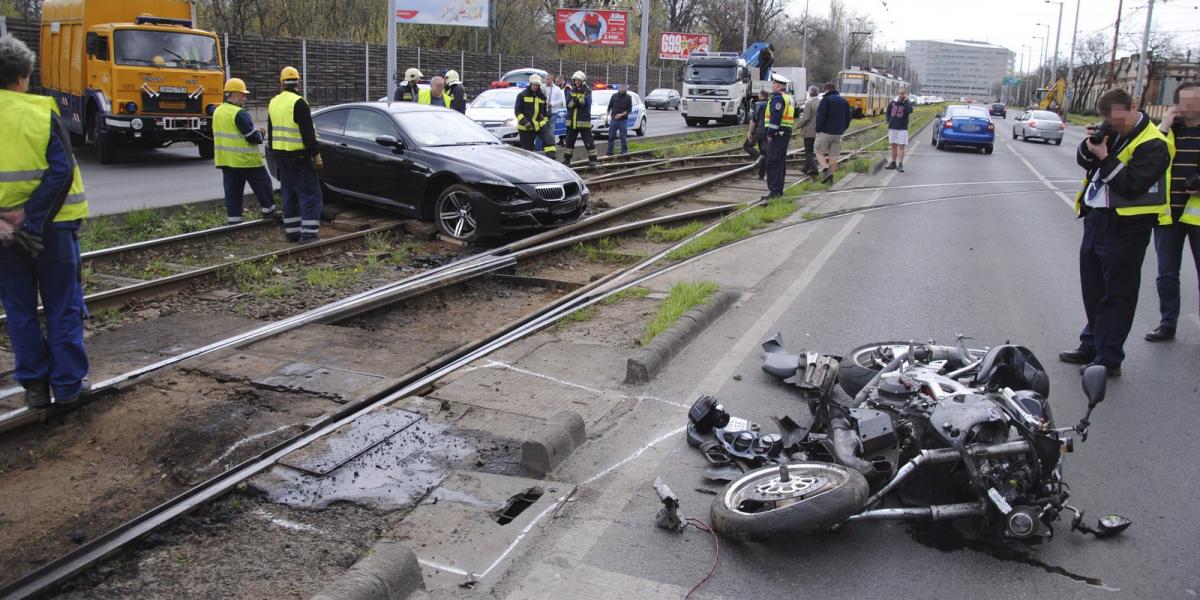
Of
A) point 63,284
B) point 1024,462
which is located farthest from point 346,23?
Answer: point 1024,462

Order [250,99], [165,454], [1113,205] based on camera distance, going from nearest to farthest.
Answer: [165,454] → [1113,205] → [250,99]

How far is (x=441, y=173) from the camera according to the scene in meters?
10.8

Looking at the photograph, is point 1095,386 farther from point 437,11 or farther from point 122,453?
point 437,11

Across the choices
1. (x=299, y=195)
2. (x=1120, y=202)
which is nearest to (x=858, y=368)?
(x=1120, y=202)

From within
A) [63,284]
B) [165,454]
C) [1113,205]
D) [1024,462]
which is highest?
[1113,205]

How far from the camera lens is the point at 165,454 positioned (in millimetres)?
4762

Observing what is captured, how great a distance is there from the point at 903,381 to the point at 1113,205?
9.53 ft

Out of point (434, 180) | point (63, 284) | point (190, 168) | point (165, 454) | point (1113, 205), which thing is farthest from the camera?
point (190, 168)

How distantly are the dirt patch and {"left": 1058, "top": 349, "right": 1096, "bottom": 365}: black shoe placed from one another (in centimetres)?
516

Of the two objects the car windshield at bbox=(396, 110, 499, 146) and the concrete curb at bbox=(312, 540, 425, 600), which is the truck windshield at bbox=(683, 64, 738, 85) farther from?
the concrete curb at bbox=(312, 540, 425, 600)

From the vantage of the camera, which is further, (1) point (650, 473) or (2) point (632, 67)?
(2) point (632, 67)

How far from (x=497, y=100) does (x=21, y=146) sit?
16951 millimetres

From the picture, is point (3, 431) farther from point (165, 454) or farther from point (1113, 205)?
point (1113, 205)

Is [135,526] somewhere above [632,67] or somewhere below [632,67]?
below
